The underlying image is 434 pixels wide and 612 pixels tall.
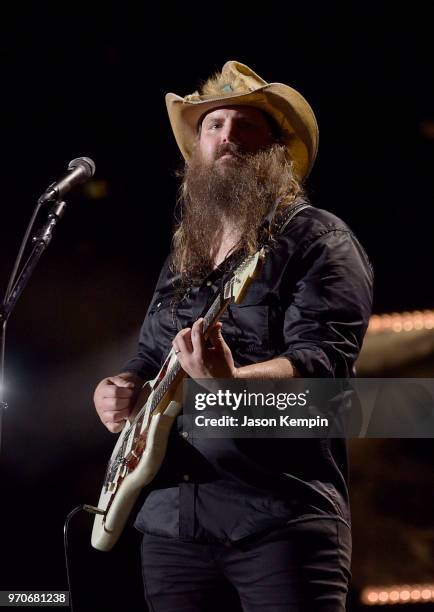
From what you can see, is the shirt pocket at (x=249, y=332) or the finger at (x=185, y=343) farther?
the shirt pocket at (x=249, y=332)

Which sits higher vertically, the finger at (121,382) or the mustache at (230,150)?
the mustache at (230,150)

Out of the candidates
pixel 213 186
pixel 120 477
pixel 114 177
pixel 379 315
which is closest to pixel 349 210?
pixel 379 315

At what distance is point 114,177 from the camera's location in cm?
379

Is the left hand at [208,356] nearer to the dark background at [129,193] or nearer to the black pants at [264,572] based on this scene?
the black pants at [264,572]

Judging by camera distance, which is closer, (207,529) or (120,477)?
(207,529)

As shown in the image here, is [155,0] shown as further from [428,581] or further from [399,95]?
[428,581]

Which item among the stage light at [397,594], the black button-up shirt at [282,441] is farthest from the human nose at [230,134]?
the stage light at [397,594]

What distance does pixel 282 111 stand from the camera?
2236mm

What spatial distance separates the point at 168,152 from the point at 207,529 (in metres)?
2.55

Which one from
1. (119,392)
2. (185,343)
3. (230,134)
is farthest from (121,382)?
(230,134)

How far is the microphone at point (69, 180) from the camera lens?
2.11m

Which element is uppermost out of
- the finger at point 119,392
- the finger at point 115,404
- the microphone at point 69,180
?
the microphone at point 69,180

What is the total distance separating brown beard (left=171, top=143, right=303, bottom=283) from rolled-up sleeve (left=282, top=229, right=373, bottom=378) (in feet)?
0.98

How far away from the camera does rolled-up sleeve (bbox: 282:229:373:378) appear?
5.18 ft
